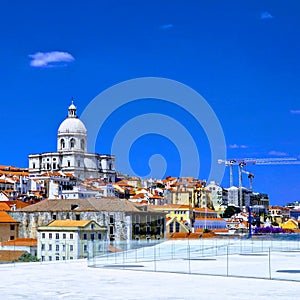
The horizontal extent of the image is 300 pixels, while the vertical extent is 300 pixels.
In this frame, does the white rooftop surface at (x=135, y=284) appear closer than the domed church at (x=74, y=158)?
Yes

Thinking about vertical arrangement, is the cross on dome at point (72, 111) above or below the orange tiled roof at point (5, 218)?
above

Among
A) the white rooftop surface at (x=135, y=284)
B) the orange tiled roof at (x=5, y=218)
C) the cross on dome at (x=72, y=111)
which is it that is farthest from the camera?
the cross on dome at (x=72, y=111)

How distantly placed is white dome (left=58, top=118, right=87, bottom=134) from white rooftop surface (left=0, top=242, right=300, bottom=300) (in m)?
103

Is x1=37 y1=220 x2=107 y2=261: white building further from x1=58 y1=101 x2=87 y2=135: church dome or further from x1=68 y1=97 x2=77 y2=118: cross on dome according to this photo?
x1=68 y1=97 x2=77 y2=118: cross on dome

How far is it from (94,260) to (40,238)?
2706 cm

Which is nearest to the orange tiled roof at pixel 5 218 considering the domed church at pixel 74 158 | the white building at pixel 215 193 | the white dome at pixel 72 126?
the domed church at pixel 74 158

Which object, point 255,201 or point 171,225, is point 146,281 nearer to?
point 171,225

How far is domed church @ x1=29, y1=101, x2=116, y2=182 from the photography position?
121 meters

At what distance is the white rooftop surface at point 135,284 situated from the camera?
1245 centimetres

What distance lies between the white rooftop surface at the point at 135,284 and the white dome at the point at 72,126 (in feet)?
338

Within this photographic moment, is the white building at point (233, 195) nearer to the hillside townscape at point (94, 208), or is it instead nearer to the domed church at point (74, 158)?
the hillside townscape at point (94, 208)

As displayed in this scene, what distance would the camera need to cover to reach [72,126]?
12206 centimetres

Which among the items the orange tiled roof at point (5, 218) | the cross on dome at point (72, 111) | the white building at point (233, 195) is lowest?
the orange tiled roof at point (5, 218)

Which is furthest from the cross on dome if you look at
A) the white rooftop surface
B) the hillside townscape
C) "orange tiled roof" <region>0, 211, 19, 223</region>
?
the white rooftop surface
